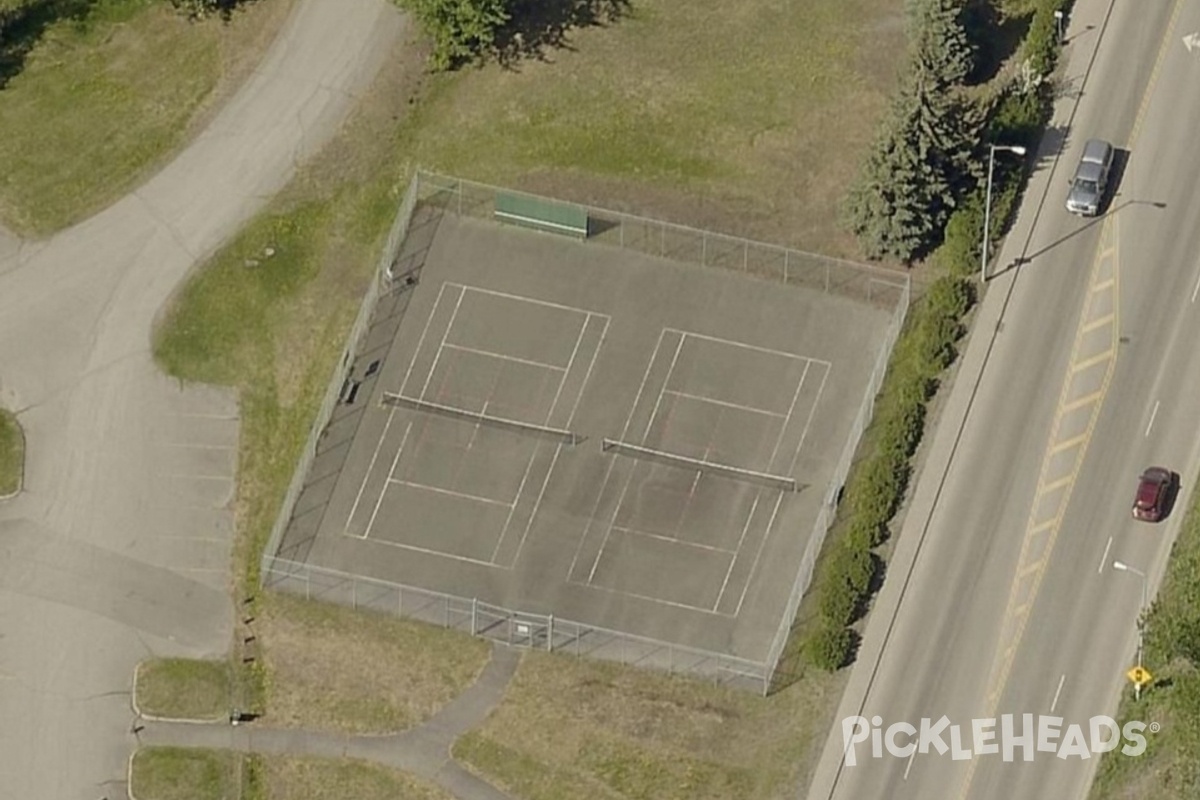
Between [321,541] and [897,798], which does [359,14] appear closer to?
[321,541]

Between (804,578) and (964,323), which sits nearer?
(804,578)

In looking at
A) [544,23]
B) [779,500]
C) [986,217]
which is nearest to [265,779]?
[779,500]

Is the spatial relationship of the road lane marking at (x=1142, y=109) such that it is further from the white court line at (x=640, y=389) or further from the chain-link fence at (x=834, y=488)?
the white court line at (x=640, y=389)

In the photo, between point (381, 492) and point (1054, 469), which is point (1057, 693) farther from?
point (381, 492)

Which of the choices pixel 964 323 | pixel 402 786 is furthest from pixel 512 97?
pixel 402 786

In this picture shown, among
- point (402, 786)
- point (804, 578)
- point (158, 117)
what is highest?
point (158, 117)

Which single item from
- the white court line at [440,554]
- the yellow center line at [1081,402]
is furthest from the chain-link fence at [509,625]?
the yellow center line at [1081,402]

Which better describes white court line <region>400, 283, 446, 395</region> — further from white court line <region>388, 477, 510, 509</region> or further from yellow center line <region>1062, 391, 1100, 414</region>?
yellow center line <region>1062, 391, 1100, 414</region>
